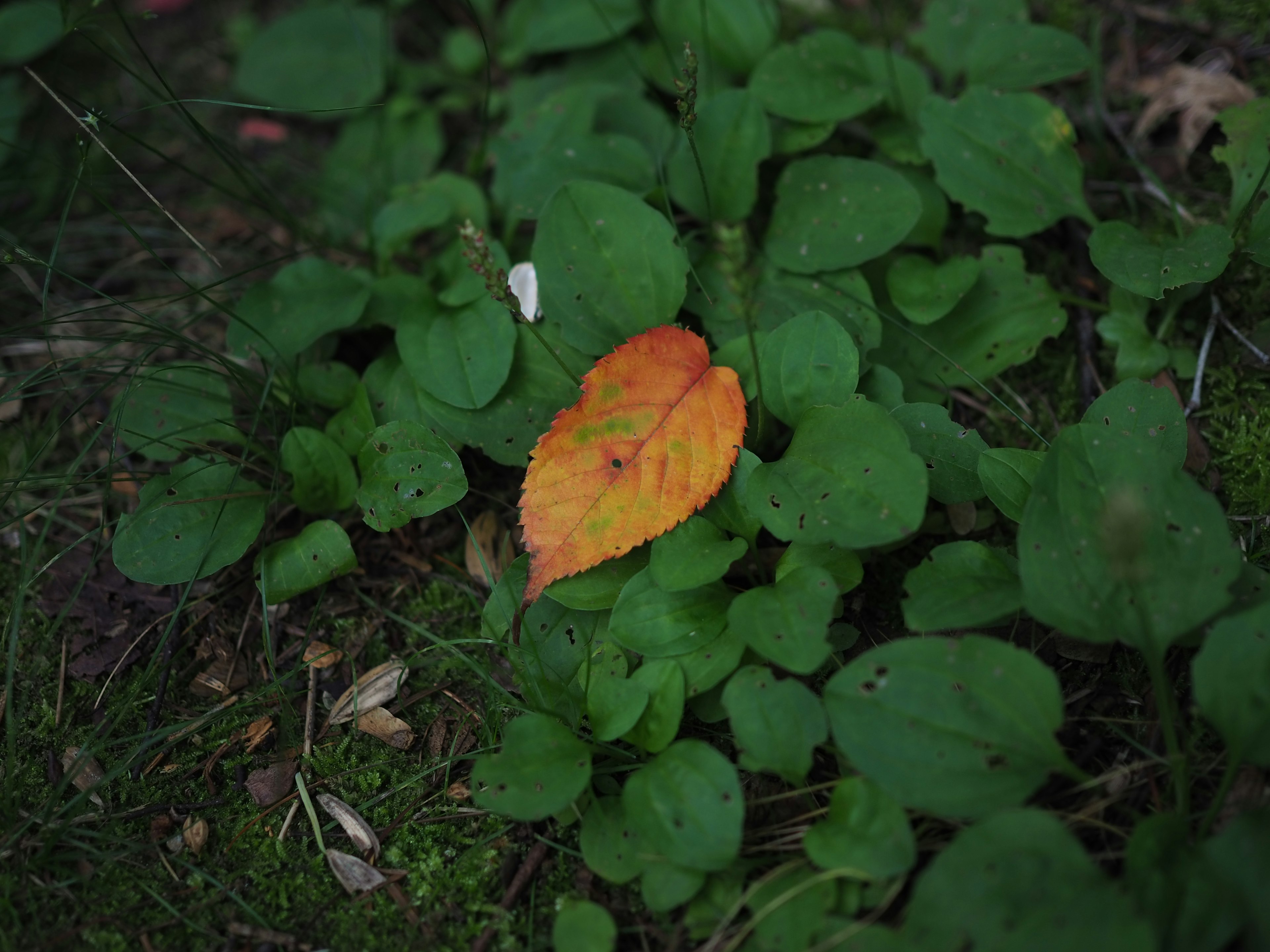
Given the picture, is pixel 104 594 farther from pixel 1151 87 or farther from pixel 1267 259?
pixel 1151 87

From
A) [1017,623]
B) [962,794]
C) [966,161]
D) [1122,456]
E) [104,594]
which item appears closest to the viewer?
[962,794]

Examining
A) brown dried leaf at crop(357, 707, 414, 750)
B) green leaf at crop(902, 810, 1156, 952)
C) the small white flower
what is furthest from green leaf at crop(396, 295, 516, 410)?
green leaf at crop(902, 810, 1156, 952)

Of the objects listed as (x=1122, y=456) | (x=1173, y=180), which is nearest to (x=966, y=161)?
(x=1173, y=180)

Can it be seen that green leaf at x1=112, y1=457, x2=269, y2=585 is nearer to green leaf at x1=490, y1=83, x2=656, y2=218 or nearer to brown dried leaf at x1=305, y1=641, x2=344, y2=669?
brown dried leaf at x1=305, y1=641, x2=344, y2=669

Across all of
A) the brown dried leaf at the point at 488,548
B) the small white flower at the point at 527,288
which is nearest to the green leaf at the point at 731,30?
the small white flower at the point at 527,288

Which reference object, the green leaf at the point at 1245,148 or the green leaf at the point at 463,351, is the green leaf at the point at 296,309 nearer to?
the green leaf at the point at 463,351
